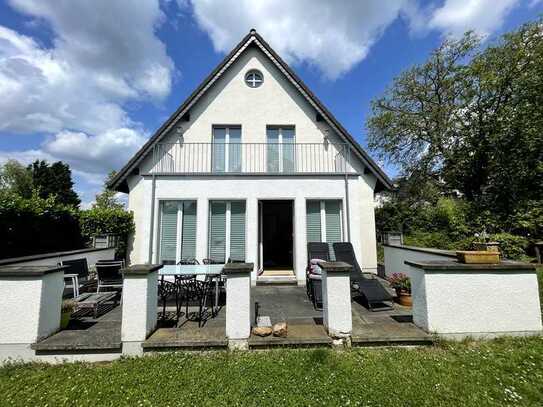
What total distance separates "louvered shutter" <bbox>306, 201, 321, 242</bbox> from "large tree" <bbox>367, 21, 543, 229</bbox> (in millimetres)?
8266

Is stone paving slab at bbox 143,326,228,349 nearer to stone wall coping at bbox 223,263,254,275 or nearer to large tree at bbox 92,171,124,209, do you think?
stone wall coping at bbox 223,263,254,275

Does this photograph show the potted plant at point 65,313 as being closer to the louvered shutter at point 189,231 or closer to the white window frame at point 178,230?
the white window frame at point 178,230

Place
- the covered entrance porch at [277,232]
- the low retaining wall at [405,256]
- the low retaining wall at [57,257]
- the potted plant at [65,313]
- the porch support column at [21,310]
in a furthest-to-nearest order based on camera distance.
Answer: the covered entrance porch at [277,232], the low retaining wall at [405,256], the low retaining wall at [57,257], the potted plant at [65,313], the porch support column at [21,310]

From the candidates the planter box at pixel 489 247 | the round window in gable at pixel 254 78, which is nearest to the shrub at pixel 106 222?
the round window in gable at pixel 254 78

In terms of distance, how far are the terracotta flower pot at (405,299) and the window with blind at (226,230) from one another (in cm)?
452

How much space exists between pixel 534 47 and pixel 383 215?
10319 mm

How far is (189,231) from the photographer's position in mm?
7980

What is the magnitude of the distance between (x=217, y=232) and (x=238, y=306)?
186 inches

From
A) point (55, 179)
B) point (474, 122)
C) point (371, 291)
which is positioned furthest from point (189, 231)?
point (55, 179)

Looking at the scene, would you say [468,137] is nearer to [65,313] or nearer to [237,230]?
[237,230]

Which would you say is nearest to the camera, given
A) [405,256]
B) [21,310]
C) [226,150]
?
[21,310]

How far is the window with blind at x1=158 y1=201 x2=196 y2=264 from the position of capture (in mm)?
7844

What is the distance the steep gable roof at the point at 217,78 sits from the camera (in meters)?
8.47

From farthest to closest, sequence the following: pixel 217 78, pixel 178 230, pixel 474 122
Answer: pixel 474 122 < pixel 217 78 < pixel 178 230
